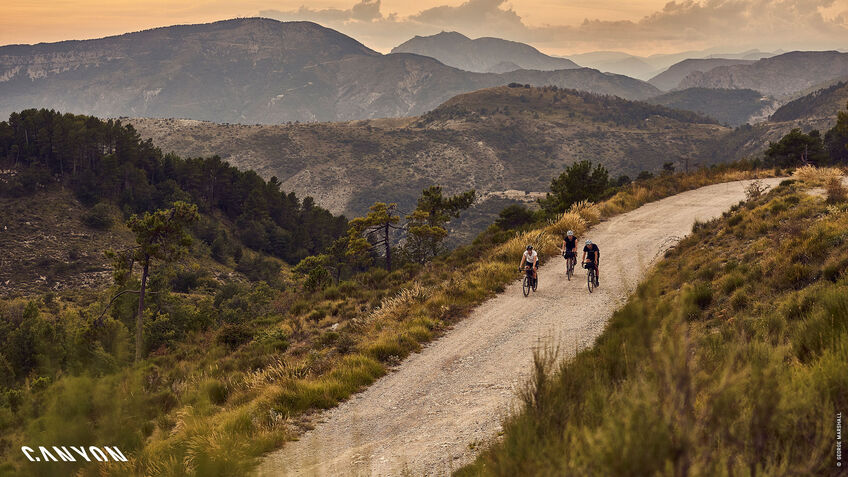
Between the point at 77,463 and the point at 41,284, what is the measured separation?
52.8m

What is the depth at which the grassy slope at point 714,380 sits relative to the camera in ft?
8.32

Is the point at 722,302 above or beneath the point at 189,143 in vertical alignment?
beneath

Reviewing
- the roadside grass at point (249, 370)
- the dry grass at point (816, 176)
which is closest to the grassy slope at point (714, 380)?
the roadside grass at point (249, 370)

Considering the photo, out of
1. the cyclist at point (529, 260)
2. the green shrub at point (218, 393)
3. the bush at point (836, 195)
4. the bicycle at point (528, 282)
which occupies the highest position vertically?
the bush at point (836, 195)

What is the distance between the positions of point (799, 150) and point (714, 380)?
194 ft

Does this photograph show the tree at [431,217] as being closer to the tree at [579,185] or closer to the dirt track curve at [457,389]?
the tree at [579,185]

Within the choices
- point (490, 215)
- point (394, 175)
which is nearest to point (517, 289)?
point (490, 215)

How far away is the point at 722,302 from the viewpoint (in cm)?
1029


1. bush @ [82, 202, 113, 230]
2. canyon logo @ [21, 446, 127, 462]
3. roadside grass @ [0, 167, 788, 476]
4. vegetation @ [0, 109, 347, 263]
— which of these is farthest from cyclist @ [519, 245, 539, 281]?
bush @ [82, 202, 113, 230]

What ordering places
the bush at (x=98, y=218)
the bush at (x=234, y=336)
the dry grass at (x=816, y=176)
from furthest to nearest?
1. the bush at (x=98, y=218)
2. the dry grass at (x=816, y=176)
3. the bush at (x=234, y=336)

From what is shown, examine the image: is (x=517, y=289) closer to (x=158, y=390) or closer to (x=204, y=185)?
(x=158, y=390)

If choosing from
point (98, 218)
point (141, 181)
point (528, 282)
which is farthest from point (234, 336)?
point (141, 181)

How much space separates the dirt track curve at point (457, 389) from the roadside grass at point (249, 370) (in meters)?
0.58

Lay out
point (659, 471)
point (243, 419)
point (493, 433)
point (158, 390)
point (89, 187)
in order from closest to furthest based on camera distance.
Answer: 1. point (659, 471)
2. point (493, 433)
3. point (243, 419)
4. point (158, 390)
5. point (89, 187)
